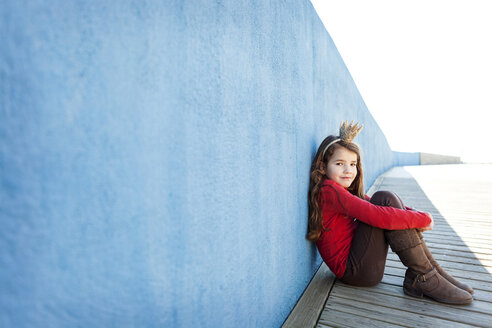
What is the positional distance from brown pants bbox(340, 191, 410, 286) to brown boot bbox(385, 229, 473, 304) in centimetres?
9

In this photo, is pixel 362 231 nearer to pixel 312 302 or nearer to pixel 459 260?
pixel 312 302

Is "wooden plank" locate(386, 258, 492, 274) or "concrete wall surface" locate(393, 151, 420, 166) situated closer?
"wooden plank" locate(386, 258, 492, 274)

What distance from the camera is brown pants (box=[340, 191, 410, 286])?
1668 millimetres

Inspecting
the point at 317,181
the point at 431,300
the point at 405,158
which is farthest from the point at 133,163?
the point at 405,158

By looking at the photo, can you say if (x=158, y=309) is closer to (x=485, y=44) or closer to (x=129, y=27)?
(x=129, y=27)

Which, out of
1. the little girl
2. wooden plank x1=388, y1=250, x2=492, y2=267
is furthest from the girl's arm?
wooden plank x1=388, y1=250, x2=492, y2=267

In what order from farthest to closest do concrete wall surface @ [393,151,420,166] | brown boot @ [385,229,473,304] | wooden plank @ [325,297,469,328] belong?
concrete wall surface @ [393,151,420,166] → brown boot @ [385,229,473,304] → wooden plank @ [325,297,469,328]

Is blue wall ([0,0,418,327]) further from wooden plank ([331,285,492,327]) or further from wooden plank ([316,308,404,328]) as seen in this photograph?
wooden plank ([331,285,492,327])

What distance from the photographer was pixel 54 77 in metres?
0.44

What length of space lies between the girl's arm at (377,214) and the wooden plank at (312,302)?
544mm

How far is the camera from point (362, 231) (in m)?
1.70

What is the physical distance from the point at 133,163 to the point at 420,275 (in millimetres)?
1809

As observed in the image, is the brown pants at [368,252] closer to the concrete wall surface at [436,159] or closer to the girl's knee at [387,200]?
the girl's knee at [387,200]

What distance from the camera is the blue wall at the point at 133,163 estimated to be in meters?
0.42
